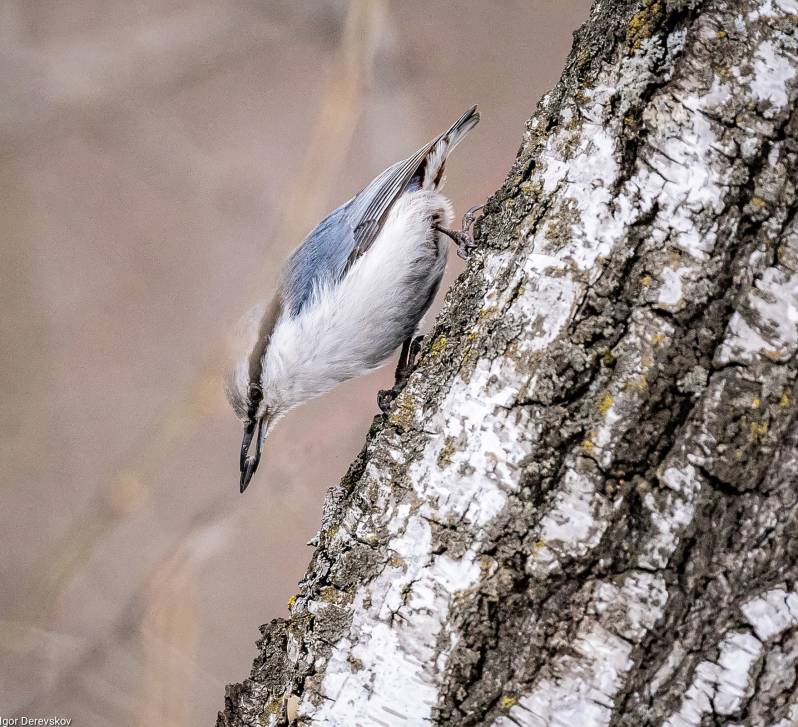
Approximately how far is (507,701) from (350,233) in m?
1.83

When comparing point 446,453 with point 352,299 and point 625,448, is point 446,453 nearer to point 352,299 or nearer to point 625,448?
point 625,448

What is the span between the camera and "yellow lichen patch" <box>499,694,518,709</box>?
117 centimetres

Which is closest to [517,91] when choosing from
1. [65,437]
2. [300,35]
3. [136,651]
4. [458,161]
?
[458,161]

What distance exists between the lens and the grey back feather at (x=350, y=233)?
2590 mm

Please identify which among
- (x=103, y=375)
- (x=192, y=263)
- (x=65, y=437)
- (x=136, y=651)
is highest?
(x=192, y=263)

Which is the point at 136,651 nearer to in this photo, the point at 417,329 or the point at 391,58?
the point at 417,329

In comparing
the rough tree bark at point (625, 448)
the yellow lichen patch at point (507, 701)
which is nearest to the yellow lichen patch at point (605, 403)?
the rough tree bark at point (625, 448)

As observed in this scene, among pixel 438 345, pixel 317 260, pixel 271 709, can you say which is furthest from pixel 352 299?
pixel 271 709

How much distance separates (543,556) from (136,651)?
2609mm

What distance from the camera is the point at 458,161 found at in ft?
11.4

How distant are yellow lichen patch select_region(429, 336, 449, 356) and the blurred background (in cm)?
166

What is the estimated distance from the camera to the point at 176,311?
3.64 metres

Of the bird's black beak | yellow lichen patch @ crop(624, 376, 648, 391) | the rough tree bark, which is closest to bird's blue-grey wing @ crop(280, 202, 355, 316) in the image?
the bird's black beak

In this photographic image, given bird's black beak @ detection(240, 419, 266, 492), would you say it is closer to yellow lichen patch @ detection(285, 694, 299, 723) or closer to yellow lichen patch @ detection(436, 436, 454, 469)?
yellow lichen patch @ detection(285, 694, 299, 723)
